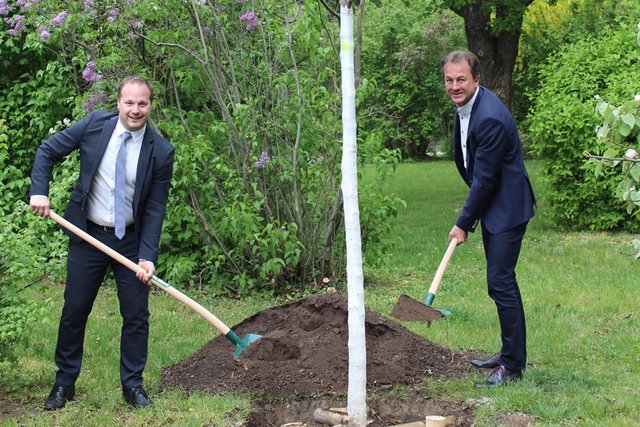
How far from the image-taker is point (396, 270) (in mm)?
9859

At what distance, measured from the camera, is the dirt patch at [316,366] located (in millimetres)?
5160

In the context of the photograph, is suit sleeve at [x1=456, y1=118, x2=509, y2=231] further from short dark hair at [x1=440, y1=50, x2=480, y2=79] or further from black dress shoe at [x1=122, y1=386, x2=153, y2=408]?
black dress shoe at [x1=122, y1=386, x2=153, y2=408]

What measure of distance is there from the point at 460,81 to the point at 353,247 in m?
1.36

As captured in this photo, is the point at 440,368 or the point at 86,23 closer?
the point at 440,368

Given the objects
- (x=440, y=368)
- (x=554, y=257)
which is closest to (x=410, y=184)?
(x=554, y=257)

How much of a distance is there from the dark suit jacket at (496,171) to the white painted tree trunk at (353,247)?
100 cm

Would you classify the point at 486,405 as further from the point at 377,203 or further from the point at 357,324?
the point at 377,203

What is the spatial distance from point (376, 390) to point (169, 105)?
179 inches

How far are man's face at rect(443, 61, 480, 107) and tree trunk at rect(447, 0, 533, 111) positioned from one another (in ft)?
33.5

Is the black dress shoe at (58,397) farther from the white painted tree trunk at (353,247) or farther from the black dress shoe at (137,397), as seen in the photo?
the white painted tree trunk at (353,247)

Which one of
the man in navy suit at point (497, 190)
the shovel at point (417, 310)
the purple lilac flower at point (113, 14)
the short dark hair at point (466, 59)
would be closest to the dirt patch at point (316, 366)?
the shovel at point (417, 310)

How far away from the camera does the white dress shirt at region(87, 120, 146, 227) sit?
5.01 meters

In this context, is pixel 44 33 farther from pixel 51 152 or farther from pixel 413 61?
Result: pixel 413 61

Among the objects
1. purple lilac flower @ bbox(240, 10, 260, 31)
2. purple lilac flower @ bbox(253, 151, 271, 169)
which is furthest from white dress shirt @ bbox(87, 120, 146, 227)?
purple lilac flower @ bbox(240, 10, 260, 31)
